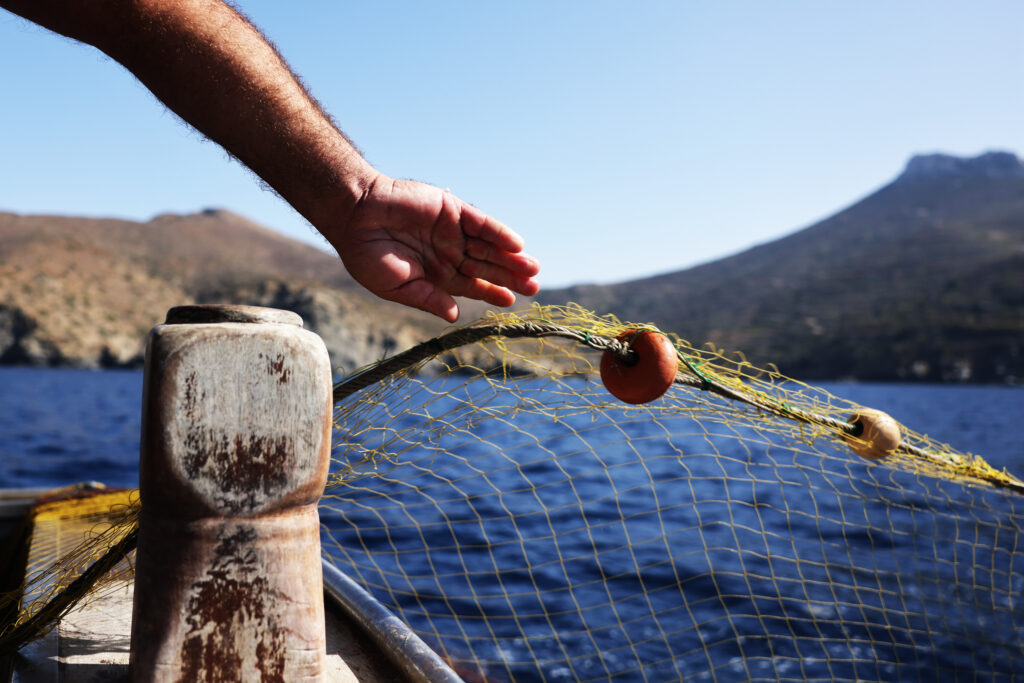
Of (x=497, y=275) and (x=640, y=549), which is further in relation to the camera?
(x=640, y=549)

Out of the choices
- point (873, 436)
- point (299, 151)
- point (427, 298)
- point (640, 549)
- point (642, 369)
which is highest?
point (299, 151)

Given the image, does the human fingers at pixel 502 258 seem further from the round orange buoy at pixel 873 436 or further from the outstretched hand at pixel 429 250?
the round orange buoy at pixel 873 436

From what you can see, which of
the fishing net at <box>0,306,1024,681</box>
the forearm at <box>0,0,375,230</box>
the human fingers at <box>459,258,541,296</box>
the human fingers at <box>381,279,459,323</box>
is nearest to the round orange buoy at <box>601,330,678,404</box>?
the fishing net at <box>0,306,1024,681</box>

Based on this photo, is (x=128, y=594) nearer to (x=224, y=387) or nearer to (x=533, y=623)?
(x=224, y=387)

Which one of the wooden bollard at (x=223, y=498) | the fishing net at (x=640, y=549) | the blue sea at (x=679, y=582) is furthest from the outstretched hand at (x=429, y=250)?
the wooden bollard at (x=223, y=498)

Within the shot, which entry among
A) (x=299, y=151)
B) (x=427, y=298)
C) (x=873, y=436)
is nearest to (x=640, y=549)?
(x=873, y=436)

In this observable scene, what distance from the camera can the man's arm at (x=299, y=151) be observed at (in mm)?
1727

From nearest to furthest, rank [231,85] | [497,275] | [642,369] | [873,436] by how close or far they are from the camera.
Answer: [231,85], [642,369], [497,275], [873,436]

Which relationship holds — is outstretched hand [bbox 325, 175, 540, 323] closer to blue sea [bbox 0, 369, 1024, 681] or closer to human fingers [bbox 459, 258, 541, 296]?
human fingers [bbox 459, 258, 541, 296]

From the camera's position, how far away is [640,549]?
10.2m

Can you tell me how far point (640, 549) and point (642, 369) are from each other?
8.70 meters

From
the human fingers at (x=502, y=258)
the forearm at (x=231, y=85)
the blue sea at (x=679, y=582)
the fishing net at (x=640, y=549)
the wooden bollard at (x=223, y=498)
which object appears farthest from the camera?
the blue sea at (x=679, y=582)

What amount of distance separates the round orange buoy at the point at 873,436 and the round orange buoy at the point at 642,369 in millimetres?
1183

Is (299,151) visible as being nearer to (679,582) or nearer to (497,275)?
(497,275)
